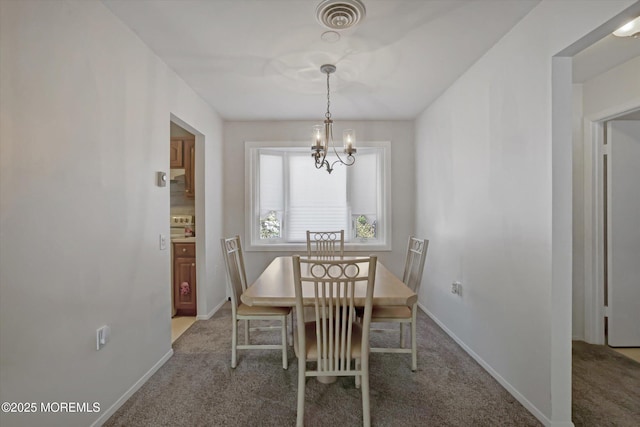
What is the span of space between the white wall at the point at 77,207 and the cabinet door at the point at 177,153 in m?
1.32

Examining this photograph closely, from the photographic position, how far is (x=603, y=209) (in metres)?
2.79

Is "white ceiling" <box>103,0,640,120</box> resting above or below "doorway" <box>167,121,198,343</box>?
above

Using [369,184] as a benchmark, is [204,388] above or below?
below

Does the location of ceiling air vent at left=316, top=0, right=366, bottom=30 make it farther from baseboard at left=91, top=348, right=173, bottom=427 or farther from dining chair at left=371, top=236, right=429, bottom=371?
baseboard at left=91, top=348, right=173, bottom=427

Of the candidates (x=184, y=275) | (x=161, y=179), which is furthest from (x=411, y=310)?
(x=184, y=275)

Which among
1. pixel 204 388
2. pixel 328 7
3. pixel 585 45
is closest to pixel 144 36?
pixel 328 7

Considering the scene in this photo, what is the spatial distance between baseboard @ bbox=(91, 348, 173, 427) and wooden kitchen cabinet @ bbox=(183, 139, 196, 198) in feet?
6.53

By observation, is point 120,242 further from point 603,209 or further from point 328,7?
point 603,209

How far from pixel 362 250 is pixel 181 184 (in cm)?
265

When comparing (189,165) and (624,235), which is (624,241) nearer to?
(624,235)

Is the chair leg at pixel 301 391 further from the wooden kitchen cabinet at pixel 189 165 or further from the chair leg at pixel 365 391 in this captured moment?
the wooden kitchen cabinet at pixel 189 165

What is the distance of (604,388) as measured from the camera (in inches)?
84.7

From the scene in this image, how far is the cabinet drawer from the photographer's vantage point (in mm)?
3641

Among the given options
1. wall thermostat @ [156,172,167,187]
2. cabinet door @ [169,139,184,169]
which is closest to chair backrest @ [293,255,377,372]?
wall thermostat @ [156,172,167,187]
